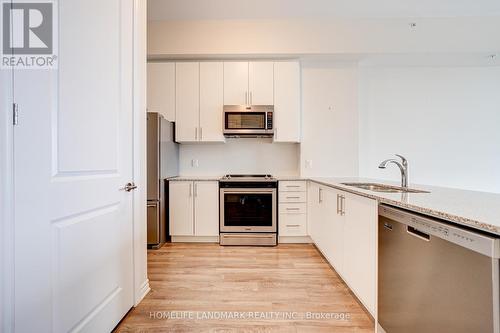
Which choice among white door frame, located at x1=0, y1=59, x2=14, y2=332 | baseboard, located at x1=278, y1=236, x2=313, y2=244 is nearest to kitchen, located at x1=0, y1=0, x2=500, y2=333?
white door frame, located at x1=0, y1=59, x2=14, y2=332

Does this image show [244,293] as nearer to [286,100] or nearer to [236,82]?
[286,100]

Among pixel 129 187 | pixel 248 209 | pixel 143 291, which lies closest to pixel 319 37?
pixel 248 209

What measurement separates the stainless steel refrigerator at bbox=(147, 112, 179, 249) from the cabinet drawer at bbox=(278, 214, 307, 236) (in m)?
1.56

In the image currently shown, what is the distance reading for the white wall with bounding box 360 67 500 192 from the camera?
3.79 m

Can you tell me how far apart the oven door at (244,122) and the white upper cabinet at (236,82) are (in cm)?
20

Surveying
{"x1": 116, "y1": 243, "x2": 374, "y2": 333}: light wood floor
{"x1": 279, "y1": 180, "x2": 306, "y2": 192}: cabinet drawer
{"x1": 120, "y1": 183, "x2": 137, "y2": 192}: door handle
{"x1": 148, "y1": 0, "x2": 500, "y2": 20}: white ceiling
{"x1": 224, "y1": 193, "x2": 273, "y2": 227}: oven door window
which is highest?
{"x1": 148, "y1": 0, "x2": 500, "y2": 20}: white ceiling

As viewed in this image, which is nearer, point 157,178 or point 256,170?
point 157,178

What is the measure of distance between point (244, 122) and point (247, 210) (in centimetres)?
122

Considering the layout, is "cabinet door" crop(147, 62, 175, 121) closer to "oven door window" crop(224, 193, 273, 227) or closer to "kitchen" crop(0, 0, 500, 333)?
"kitchen" crop(0, 0, 500, 333)

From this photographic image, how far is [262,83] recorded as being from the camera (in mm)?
3490

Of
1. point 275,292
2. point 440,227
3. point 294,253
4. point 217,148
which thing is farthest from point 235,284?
point 217,148

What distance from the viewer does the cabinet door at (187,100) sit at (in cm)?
350

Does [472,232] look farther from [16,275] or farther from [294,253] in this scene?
[294,253]

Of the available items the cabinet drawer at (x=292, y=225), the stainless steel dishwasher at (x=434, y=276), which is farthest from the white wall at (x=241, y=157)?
the stainless steel dishwasher at (x=434, y=276)
